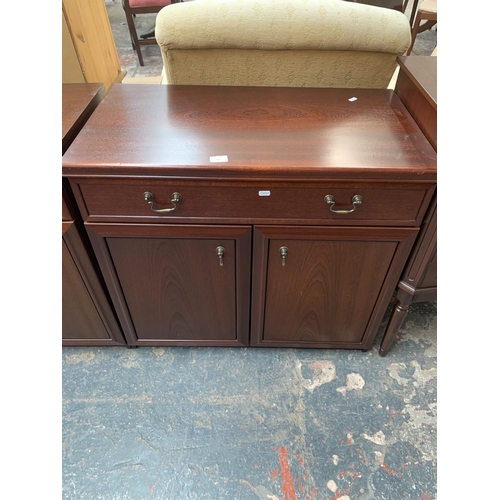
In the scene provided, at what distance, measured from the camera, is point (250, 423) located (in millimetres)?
1162

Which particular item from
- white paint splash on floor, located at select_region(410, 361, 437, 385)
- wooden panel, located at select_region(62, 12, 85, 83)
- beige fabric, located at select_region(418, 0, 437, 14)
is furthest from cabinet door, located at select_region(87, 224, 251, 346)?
beige fabric, located at select_region(418, 0, 437, 14)

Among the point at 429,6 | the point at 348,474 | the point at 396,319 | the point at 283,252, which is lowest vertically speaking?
the point at 348,474

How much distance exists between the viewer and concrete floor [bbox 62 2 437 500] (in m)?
1.04

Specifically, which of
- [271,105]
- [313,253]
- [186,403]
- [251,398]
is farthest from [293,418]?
[271,105]

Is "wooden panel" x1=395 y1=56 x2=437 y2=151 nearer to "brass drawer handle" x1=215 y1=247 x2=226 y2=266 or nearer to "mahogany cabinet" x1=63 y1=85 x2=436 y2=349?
"mahogany cabinet" x1=63 y1=85 x2=436 y2=349

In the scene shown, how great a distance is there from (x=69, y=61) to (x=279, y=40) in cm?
124

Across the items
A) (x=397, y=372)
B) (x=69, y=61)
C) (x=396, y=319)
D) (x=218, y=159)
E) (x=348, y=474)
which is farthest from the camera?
(x=69, y=61)

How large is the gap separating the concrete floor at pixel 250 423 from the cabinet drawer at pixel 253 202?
645mm

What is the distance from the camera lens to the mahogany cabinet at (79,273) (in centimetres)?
90

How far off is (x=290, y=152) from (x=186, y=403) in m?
0.90

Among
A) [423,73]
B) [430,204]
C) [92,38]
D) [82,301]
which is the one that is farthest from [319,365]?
[92,38]

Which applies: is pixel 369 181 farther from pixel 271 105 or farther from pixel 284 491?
pixel 284 491

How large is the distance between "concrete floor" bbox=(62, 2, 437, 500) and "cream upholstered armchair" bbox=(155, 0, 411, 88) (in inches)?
39.1

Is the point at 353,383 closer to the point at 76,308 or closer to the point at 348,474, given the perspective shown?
the point at 348,474
